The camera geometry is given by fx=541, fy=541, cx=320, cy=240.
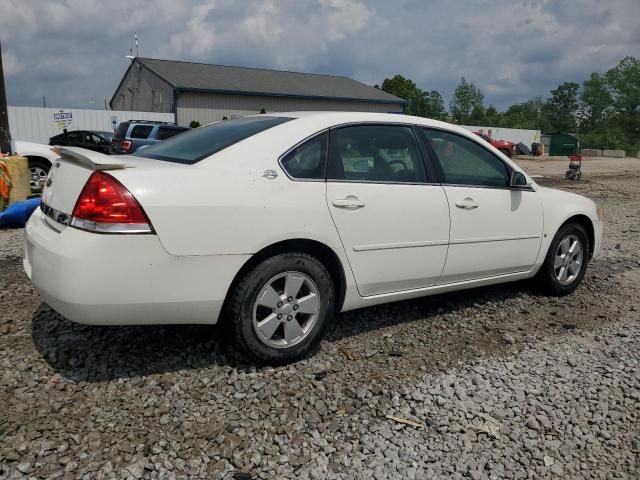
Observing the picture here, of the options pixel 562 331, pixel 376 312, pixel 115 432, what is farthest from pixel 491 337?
pixel 115 432

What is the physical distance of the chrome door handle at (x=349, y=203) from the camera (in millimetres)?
3305

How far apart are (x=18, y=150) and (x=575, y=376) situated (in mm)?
9945

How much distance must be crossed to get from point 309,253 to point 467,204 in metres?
1.36

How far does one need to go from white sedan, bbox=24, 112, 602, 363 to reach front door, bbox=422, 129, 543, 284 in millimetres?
12

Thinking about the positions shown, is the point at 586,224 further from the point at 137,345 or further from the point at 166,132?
the point at 166,132

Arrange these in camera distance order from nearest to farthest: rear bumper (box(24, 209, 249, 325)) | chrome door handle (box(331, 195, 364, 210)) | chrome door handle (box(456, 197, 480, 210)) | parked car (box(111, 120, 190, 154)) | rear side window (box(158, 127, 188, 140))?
1. rear bumper (box(24, 209, 249, 325))
2. chrome door handle (box(331, 195, 364, 210))
3. chrome door handle (box(456, 197, 480, 210))
4. parked car (box(111, 120, 190, 154))
5. rear side window (box(158, 127, 188, 140))

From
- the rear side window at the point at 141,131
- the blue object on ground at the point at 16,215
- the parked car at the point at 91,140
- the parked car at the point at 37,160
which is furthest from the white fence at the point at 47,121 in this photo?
the blue object on ground at the point at 16,215

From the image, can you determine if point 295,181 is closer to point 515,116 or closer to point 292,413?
point 292,413

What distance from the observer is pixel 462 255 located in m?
3.98

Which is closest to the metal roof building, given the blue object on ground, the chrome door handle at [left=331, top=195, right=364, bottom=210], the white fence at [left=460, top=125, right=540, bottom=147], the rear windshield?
the white fence at [left=460, top=125, right=540, bottom=147]

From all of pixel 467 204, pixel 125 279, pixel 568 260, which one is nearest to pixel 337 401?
pixel 125 279

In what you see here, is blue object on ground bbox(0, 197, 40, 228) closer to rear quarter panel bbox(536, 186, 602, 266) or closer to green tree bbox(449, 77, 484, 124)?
rear quarter panel bbox(536, 186, 602, 266)

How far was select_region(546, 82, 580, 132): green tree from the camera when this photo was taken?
4274 inches

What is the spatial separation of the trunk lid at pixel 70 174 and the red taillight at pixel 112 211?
130 mm
